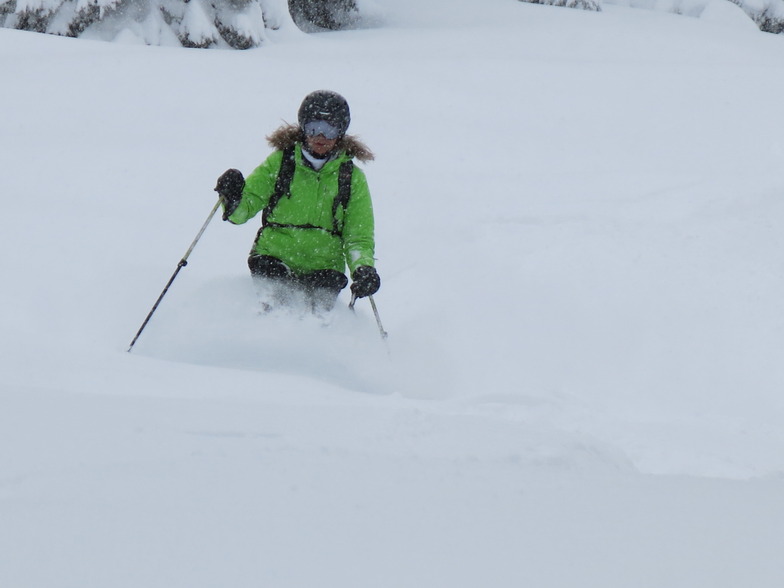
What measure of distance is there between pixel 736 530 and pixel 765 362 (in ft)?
9.99

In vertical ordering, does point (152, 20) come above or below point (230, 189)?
below

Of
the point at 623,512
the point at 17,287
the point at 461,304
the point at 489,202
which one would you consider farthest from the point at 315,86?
the point at 623,512

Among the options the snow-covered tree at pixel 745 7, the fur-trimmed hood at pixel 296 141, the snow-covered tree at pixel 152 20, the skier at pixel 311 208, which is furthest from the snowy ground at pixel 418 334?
the snow-covered tree at pixel 745 7

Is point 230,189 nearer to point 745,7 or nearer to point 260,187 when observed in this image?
point 260,187

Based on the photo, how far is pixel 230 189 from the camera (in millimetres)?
4738

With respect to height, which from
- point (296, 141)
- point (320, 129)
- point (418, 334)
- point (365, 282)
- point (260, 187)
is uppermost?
point (320, 129)

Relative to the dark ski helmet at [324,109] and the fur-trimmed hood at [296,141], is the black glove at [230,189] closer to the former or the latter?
the fur-trimmed hood at [296,141]

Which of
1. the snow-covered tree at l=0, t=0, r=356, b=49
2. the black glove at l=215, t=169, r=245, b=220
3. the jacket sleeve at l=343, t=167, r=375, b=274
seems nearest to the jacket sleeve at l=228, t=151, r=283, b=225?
the black glove at l=215, t=169, r=245, b=220

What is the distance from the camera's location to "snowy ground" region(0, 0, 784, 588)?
2447 mm

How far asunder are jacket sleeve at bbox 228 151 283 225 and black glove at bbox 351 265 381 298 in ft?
2.52

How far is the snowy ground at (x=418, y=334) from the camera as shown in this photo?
8.03ft

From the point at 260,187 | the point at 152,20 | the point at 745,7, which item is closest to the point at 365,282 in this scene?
the point at 260,187

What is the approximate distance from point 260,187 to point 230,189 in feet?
1.00

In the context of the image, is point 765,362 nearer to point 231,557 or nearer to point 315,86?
point 231,557
